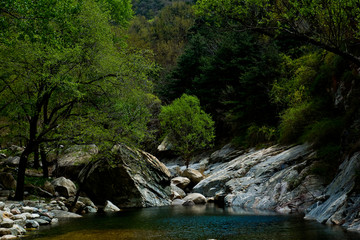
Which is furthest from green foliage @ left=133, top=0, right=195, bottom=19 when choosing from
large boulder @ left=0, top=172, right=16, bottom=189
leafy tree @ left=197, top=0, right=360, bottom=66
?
leafy tree @ left=197, top=0, right=360, bottom=66

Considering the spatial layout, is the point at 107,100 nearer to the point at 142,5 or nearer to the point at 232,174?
the point at 232,174

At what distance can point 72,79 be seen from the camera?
16.1m

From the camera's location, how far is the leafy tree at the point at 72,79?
15.4 meters

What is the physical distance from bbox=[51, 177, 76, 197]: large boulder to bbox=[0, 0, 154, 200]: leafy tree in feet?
9.98

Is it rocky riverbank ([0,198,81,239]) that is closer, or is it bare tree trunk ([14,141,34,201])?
rocky riverbank ([0,198,81,239])

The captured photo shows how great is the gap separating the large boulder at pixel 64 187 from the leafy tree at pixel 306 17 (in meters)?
13.4

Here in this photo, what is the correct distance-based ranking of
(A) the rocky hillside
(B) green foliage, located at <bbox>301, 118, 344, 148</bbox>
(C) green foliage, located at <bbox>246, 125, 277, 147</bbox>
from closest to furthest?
(A) the rocky hillside → (B) green foliage, located at <bbox>301, 118, 344, 148</bbox> → (C) green foliage, located at <bbox>246, 125, 277, 147</bbox>

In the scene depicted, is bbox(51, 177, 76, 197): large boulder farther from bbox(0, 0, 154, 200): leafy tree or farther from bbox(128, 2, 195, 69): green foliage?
bbox(128, 2, 195, 69): green foliage

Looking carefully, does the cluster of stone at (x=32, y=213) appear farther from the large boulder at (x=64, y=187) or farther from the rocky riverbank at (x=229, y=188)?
the large boulder at (x=64, y=187)

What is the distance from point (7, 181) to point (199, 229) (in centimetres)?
1311

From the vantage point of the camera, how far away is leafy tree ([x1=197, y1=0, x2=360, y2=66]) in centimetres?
1081

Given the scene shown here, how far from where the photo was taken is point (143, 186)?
21.8m

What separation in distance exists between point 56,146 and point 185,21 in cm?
8219

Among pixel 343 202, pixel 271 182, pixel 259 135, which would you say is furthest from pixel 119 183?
pixel 259 135
